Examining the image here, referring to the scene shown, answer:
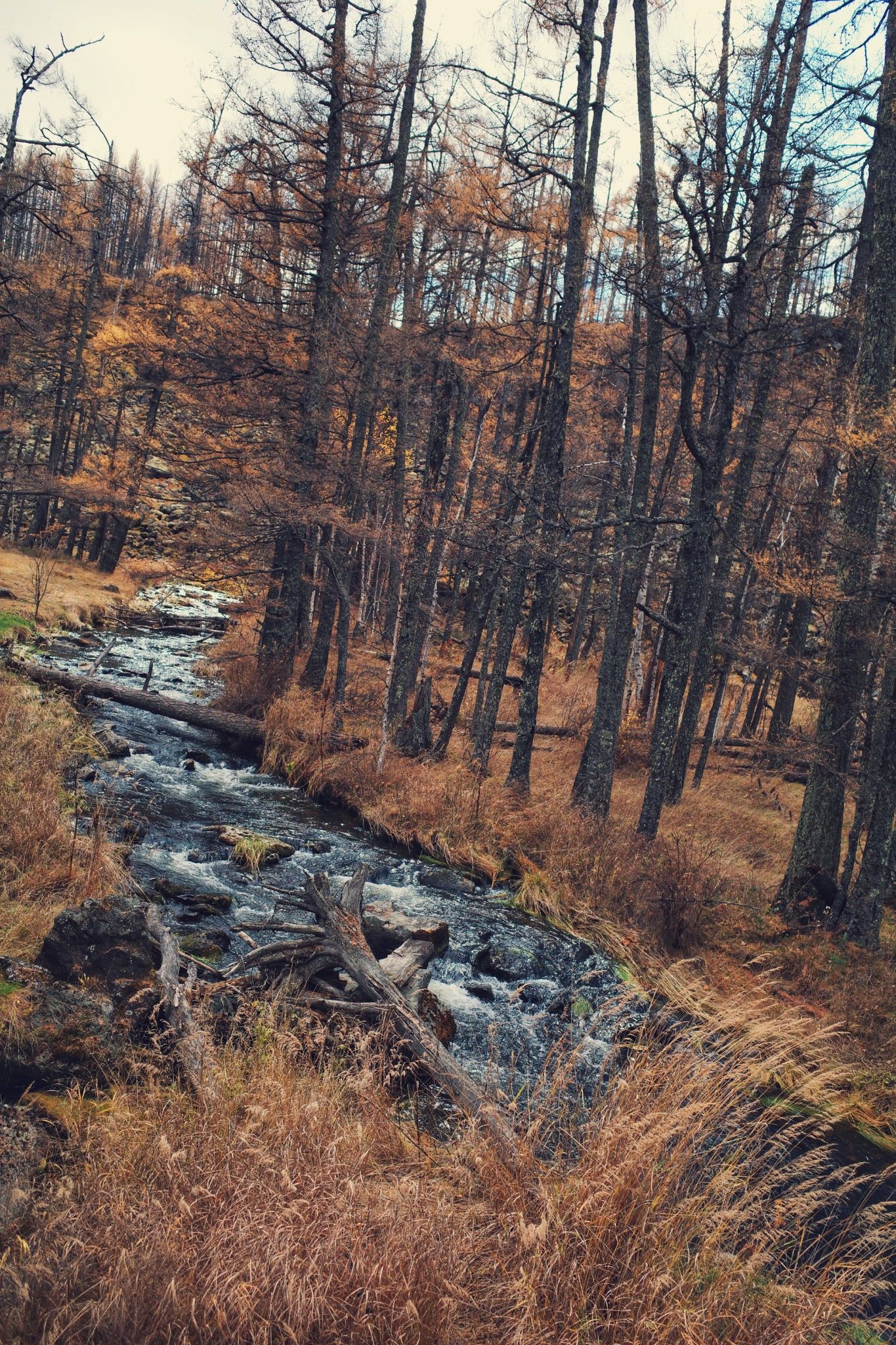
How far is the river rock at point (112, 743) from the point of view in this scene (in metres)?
11.2

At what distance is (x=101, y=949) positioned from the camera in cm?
507

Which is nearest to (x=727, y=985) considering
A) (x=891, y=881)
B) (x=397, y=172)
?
(x=891, y=881)

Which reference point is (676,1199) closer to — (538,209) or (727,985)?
(727,985)

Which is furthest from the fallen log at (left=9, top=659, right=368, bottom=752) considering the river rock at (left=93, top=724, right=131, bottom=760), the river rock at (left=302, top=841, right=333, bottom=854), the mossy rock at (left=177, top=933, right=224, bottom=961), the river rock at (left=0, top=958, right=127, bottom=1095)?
the river rock at (left=0, top=958, right=127, bottom=1095)

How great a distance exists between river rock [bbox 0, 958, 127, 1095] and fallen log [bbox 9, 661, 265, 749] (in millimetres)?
8946

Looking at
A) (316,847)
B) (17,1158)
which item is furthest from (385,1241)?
(316,847)

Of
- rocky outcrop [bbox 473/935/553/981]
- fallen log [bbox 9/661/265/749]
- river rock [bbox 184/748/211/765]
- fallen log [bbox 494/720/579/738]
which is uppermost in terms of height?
fallen log [bbox 494/720/579/738]

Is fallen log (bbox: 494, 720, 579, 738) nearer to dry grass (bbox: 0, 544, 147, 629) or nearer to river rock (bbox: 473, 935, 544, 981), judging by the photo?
river rock (bbox: 473, 935, 544, 981)

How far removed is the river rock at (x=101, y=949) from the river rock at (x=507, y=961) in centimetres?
324

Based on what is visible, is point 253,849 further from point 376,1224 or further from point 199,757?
point 376,1224

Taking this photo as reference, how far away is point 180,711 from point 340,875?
632cm

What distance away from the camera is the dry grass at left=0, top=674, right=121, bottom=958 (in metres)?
5.54

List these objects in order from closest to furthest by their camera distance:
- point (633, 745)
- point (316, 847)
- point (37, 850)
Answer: point (37, 850), point (316, 847), point (633, 745)

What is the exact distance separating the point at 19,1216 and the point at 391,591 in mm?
16264
